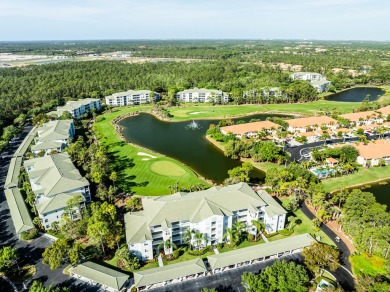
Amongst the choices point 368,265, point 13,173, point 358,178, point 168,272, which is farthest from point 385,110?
point 13,173

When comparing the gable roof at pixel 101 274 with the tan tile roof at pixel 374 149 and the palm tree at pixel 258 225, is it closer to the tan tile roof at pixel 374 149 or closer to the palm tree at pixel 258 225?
the palm tree at pixel 258 225

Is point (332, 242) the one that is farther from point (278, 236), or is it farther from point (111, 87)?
point (111, 87)

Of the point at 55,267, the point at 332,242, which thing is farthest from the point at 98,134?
the point at 332,242

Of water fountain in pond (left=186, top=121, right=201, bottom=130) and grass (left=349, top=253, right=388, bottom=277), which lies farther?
water fountain in pond (left=186, top=121, right=201, bottom=130)

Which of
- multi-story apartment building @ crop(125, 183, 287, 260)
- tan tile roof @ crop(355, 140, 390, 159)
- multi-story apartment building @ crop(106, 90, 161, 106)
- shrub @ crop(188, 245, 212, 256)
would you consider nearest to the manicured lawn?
tan tile roof @ crop(355, 140, 390, 159)

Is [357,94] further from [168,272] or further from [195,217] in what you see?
[168,272]

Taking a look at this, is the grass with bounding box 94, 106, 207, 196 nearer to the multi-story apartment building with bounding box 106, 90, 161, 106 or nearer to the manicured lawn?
the manicured lawn
